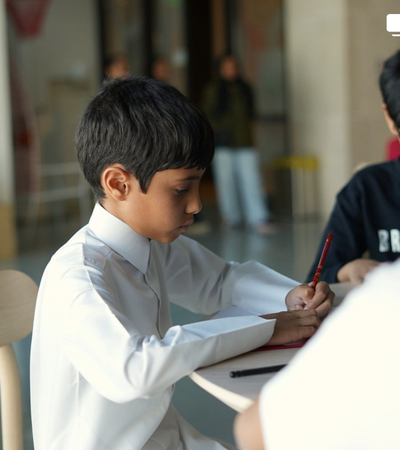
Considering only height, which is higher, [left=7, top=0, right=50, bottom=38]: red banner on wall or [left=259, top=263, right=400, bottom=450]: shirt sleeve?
[left=7, top=0, right=50, bottom=38]: red banner on wall

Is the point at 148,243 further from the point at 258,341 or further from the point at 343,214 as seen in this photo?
the point at 343,214

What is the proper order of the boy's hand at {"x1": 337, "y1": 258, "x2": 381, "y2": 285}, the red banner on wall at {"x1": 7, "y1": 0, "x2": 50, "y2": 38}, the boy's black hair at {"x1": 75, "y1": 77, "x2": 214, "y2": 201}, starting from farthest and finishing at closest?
the red banner on wall at {"x1": 7, "y1": 0, "x2": 50, "y2": 38} → the boy's hand at {"x1": 337, "y1": 258, "x2": 381, "y2": 285} → the boy's black hair at {"x1": 75, "y1": 77, "x2": 214, "y2": 201}

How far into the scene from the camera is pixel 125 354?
0.88 metres

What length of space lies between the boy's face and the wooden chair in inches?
9.8

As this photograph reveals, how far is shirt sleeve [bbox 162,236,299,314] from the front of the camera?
1.33m

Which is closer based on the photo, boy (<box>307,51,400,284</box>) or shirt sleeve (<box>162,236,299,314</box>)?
shirt sleeve (<box>162,236,299,314</box>)

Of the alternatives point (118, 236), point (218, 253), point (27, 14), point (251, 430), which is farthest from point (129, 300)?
point (27, 14)

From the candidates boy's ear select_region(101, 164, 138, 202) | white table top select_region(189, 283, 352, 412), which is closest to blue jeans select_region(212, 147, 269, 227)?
boy's ear select_region(101, 164, 138, 202)

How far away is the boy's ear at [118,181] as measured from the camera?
1140 millimetres

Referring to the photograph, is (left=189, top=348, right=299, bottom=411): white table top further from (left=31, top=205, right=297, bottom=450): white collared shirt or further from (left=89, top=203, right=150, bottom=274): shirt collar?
(left=89, top=203, right=150, bottom=274): shirt collar

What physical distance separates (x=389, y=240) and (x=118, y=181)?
0.83 metres

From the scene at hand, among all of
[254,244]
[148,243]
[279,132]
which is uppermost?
[148,243]

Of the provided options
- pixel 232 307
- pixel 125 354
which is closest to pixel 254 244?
pixel 232 307

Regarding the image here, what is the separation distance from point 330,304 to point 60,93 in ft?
21.6
